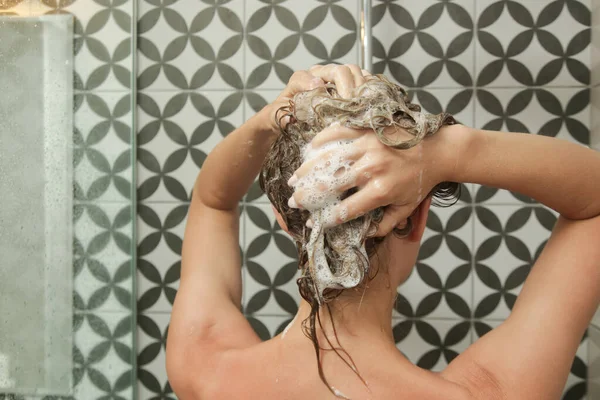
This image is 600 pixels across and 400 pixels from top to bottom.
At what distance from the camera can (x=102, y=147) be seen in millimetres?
1203

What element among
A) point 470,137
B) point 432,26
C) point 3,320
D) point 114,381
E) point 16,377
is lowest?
point 114,381

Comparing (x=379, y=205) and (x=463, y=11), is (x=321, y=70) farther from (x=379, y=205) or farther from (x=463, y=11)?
(x=463, y=11)

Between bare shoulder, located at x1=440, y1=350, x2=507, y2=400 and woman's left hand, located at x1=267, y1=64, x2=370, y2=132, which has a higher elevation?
woman's left hand, located at x1=267, y1=64, x2=370, y2=132

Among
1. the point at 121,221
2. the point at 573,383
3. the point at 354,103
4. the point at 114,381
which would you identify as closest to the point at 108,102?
the point at 121,221

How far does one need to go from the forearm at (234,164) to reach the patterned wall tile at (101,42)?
45 centimetres

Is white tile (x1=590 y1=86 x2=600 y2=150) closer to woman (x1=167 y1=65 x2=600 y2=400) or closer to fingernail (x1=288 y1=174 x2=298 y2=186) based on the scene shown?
woman (x1=167 y1=65 x2=600 y2=400)

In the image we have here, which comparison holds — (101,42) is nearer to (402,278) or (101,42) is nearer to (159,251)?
(159,251)

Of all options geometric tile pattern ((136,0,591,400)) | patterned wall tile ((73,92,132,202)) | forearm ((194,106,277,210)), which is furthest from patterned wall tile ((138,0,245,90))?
forearm ((194,106,277,210))

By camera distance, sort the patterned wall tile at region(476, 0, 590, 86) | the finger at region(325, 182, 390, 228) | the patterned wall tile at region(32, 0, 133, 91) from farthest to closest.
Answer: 1. the patterned wall tile at region(476, 0, 590, 86)
2. the patterned wall tile at region(32, 0, 133, 91)
3. the finger at region(325, 182, 390, 228)

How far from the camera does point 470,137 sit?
61 cm

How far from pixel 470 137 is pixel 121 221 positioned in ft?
3.06

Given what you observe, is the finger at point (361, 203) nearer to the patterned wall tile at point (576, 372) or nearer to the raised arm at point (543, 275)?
the raised arm at point (543, 275)

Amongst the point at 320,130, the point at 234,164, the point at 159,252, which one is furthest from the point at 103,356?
the point at 320,130

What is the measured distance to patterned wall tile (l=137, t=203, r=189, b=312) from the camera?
1326mm
